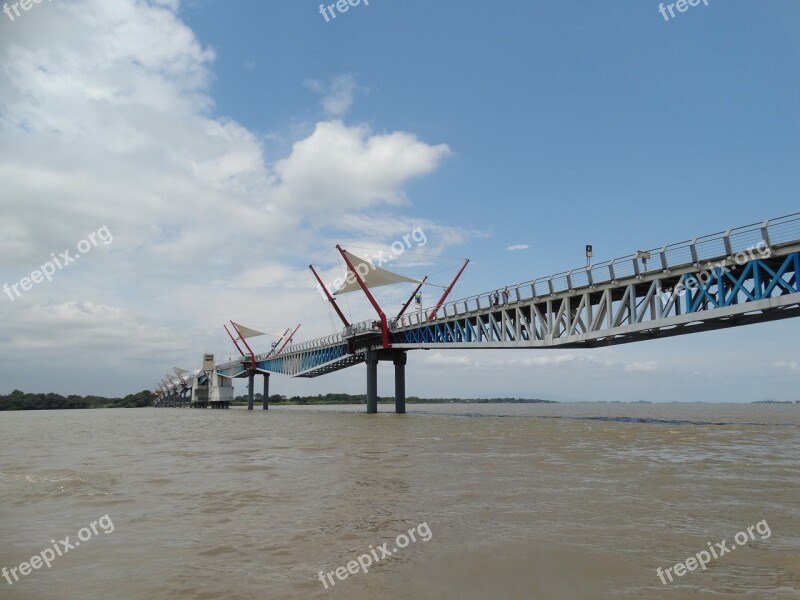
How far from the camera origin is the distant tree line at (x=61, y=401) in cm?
14188

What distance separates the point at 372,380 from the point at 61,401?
433 ft

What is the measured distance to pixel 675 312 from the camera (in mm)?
31078

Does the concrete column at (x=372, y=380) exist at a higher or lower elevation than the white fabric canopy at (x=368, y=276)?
lower

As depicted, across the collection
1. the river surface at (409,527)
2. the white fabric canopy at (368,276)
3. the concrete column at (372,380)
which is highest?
the white fabric canopy at (368,276)

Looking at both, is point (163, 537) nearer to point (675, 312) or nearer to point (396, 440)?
point (396, 440)

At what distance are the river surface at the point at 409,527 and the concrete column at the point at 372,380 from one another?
4719 centimetres

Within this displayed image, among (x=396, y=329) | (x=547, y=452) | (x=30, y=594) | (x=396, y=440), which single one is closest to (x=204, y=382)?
(x=396, y=329)

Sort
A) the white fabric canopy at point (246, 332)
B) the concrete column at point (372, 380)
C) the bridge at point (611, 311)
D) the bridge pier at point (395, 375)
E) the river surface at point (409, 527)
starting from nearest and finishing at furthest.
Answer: the river surface at point (409, 527) → the bridge at point (611, 311) → the concrete column at point (372, 380) → the bridge pier at point (395, 375) → the white fabric canopy at point (246, 332)

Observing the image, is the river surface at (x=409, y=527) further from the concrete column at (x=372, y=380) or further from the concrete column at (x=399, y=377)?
the concrete column at (x=372, y=380)

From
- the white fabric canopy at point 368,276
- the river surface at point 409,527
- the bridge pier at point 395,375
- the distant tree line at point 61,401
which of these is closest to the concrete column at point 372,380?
the bridge pier at point 395,375

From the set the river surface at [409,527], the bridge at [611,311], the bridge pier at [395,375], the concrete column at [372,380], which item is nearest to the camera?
the river surface at [409,527]

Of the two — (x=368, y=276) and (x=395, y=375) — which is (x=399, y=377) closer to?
(x=395, y=375)

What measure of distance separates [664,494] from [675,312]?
23269 mm

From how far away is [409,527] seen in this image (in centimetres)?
850
